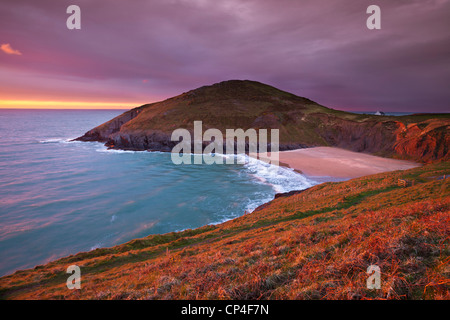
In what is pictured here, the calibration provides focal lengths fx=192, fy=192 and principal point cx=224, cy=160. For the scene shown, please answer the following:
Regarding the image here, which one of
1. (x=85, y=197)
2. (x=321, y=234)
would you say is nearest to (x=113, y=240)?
(x=85, y=197)

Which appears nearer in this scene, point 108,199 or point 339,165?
point 108,199

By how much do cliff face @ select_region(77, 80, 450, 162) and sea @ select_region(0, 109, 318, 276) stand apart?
77.0 ft

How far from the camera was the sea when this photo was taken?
16594 mm

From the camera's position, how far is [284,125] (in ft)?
219

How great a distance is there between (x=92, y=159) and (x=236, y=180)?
122 ft

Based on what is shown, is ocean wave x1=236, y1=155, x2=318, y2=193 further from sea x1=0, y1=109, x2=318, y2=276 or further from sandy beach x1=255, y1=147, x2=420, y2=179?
sandy beach x1=255, y1=147, x2=420, y2=179

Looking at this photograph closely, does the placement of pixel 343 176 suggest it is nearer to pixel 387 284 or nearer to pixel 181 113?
pixel 387 284

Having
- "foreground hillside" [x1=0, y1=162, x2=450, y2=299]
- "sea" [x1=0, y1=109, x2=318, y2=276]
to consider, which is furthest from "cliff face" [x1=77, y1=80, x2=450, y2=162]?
"foreground hillside" [x1=0, y1=162, x2=450, y2=299]

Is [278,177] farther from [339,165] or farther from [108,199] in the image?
[108,199]

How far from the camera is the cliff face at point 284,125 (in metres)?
38.2

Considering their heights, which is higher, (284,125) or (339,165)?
(284,125)

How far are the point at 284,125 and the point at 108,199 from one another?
5770 centimetres

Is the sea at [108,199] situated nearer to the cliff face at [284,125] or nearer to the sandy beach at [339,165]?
the sandy beach at [339,165]

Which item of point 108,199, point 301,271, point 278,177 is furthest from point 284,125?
point 301,271
